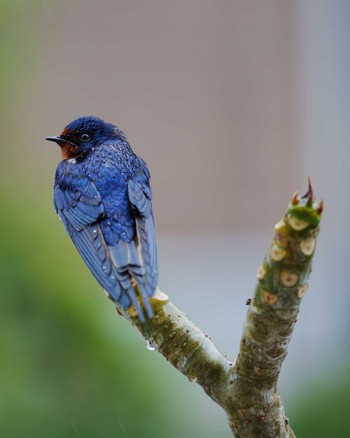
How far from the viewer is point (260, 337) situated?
1605 millimetres

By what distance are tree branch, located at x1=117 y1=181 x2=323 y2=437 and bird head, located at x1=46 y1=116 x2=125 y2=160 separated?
0.94m

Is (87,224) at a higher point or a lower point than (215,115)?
lower

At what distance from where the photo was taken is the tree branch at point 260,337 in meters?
1.47

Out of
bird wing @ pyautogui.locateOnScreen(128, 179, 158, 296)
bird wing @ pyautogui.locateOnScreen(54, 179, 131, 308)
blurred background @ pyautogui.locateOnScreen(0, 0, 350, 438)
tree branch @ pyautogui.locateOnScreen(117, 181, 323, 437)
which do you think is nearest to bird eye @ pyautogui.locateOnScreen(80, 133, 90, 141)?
bird wing @ pyautogui.locateOnScreen(54, 179, 131, 308)

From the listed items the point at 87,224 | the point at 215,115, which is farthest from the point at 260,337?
the point at 215,115

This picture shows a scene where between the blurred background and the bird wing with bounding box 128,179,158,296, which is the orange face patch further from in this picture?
the blurred background

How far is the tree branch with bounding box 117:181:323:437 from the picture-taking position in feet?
4.82

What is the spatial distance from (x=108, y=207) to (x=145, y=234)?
0.22 m

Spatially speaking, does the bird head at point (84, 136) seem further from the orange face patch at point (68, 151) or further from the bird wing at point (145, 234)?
the bird wing at point (145, 234)

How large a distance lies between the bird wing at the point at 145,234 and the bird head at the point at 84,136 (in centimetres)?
29

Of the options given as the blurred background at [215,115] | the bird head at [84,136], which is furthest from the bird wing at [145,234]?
the blurred background at [215,115]

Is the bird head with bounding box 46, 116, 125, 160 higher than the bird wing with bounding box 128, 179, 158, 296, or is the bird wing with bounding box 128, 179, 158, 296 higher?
the bird head with bounding box 46, 116, 125, 160

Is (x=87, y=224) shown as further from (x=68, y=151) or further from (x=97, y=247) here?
(x=68, y=151)

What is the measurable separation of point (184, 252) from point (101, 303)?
5.28 meters
